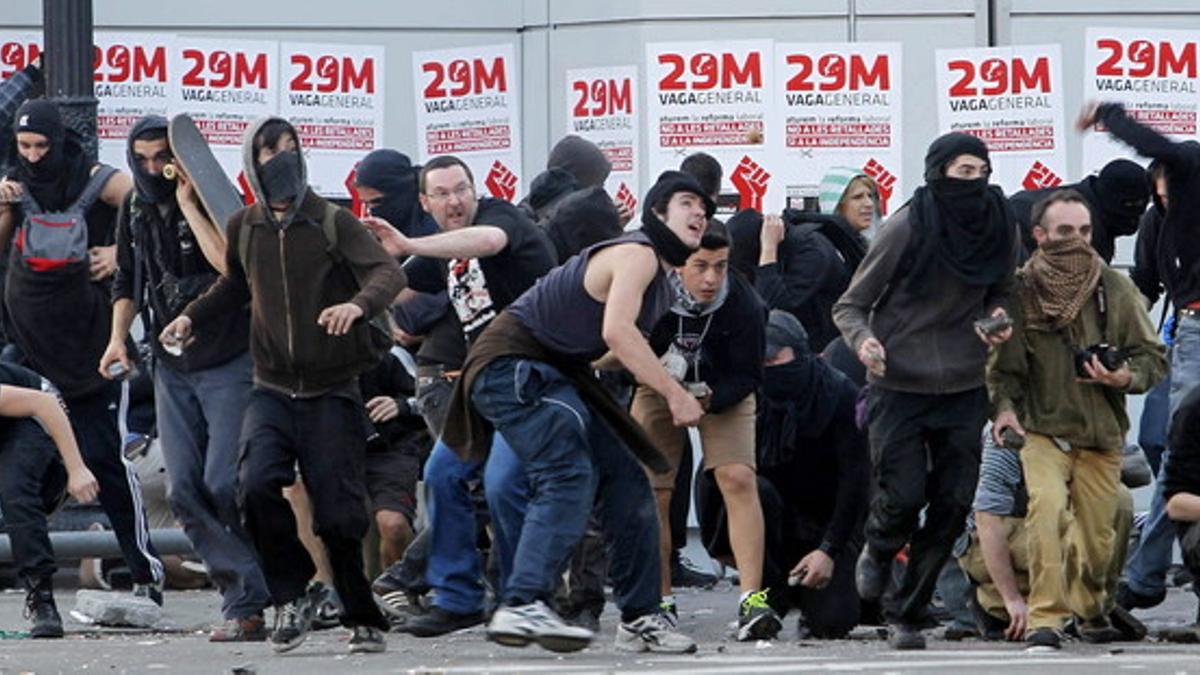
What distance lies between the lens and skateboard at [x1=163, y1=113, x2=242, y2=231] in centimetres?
1343

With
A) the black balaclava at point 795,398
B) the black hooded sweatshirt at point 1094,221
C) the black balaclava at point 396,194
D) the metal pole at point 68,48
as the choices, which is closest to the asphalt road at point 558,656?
the black balaclava at point 795,398

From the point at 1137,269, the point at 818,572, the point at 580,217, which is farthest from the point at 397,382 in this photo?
the point at 1137,269

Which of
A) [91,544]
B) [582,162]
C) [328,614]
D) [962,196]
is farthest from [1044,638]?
[91,544]

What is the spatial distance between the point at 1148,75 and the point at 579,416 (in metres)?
6.37

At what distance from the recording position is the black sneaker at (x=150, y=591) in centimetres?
1441

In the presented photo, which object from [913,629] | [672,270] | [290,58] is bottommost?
[913,629]

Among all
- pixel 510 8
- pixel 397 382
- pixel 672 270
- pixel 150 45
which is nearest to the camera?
pixel 672 270

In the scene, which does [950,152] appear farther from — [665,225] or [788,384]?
[788,384]

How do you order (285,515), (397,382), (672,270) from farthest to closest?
(397,382)
(672,270)
(285,515)

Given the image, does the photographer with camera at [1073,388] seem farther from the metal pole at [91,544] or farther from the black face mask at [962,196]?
the metal pole at [91,544]

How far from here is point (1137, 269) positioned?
15180 millimetres

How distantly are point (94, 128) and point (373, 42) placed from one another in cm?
381

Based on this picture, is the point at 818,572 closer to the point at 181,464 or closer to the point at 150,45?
the point at 181,464

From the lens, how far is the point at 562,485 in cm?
1205
